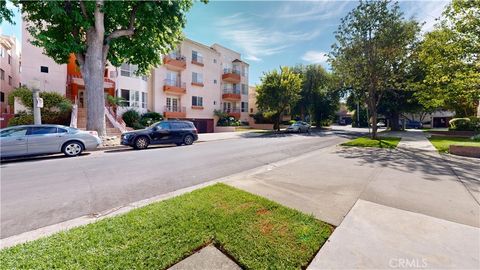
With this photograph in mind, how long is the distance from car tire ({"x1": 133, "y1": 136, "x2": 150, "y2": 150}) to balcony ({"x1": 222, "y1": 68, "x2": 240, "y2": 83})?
25548mm

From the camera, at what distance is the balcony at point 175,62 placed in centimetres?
2717

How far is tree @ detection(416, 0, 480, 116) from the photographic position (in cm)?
1235

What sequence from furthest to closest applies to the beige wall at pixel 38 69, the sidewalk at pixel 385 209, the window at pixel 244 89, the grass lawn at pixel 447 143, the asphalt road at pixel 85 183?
the window at pixel 244 89, the beige wall at pixel 38 69, the grass lawn at pixel 447 143, the asphalt road at pixel 85 183, the sidewalk at pixel 385 209

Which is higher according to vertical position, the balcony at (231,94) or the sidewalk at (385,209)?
the balcony at (231,94)

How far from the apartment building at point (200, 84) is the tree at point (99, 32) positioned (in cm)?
1254

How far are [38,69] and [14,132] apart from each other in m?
14.6

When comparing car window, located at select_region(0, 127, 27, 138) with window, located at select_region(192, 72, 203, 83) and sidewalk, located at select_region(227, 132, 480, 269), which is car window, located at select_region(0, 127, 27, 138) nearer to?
sidewalk, located at select_region(227, 132, 480, 269)

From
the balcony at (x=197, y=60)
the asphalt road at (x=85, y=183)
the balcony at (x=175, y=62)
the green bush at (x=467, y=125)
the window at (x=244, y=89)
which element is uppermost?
the balcony at (x=197, y=60)

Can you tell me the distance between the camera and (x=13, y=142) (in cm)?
857

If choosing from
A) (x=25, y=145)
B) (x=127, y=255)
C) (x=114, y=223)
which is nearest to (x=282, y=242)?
(x=127, y=255)

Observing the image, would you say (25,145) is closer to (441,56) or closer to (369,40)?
(369,40)

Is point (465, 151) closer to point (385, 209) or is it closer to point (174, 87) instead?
point (385, 209)

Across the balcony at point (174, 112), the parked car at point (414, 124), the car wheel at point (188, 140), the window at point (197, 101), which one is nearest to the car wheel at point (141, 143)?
the car wheel at point (188, 140)

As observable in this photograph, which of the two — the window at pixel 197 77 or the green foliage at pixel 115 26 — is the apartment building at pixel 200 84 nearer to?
the window at pixel 197 77
